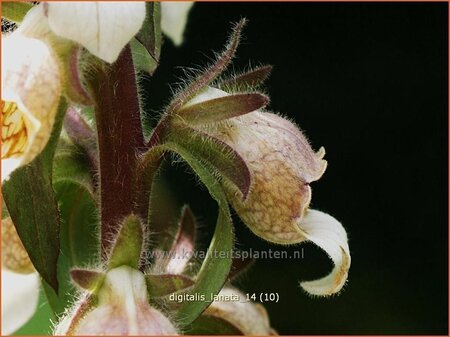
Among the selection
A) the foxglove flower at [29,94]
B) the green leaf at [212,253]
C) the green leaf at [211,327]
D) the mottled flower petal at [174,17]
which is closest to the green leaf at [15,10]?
the foxglove flower at [29,94]

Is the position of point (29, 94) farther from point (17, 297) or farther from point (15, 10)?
point (17, 297)

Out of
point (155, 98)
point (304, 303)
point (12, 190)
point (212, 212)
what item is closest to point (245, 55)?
point (155, 98)

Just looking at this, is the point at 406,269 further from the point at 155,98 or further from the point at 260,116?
the point at 260,116

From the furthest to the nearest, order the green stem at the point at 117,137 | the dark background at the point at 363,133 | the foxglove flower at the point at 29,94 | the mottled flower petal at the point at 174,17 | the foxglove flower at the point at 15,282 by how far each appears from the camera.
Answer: the dark background at the point at 363,133
the mottled flower petal at the point at 174,17
the foxglove flower at the point at 15,282
the green stem at the point at 117,137
the foxglove flower at the point at 29,94

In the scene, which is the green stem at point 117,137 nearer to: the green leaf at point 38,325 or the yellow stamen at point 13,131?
the yellow stamen at point 13,131

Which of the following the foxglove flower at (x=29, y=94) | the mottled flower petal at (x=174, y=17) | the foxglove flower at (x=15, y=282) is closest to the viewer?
the foxglove flower at (x=29, y=94)

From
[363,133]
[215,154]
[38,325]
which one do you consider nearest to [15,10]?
[215,154]
